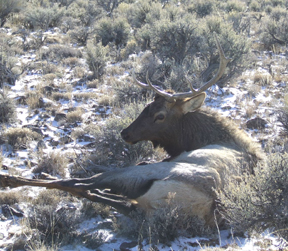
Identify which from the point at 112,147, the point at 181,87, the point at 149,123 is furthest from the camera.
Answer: the point at 181,87

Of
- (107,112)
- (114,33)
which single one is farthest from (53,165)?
(114,33)

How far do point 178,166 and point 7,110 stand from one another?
4924 mm

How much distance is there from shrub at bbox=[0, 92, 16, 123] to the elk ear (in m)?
4.09

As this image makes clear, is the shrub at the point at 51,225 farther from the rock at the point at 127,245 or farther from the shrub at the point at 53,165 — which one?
the shrub at the point at 53,165

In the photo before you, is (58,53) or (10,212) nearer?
(10,212)

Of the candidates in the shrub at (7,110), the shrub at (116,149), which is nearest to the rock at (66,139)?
the shrub at (116,149)

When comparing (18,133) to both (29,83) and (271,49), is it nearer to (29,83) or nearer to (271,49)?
(29,83)

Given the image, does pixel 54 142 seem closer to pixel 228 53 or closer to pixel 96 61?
pixel 96 61

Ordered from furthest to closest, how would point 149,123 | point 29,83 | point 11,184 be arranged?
point 29,83 → point 149,123 → point 11,184

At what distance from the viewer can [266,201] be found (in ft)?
12.2

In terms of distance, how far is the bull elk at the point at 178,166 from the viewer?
4363 mm

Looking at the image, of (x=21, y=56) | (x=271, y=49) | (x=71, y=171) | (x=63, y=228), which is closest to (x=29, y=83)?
(x=21, y=56)

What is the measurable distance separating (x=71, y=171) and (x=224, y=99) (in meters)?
5.21

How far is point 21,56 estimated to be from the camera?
500 inches
